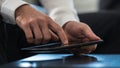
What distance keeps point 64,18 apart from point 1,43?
0.94 ft

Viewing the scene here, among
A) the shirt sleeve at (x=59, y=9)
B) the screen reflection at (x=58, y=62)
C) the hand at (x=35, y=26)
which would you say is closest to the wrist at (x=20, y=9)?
the hand at (x=35, y=26)

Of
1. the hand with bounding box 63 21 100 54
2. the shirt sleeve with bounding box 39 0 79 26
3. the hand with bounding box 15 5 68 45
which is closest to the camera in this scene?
the hand with bounding box 15 5 68 45

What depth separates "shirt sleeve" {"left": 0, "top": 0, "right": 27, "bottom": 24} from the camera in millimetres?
636

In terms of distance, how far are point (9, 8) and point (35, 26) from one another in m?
0.07

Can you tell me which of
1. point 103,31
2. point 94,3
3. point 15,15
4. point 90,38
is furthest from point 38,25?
point 94,3

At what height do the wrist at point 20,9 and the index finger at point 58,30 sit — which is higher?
the wrist at point 20,9

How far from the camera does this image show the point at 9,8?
0.63m

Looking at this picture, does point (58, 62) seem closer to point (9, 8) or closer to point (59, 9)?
point (9, 8)

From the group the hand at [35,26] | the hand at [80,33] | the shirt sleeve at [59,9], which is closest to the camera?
the hand at [35,26]

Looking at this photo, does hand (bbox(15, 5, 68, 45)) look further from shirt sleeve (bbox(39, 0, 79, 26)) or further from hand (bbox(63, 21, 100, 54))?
shirt sleeve (bbox(39, 0, 79, 26))

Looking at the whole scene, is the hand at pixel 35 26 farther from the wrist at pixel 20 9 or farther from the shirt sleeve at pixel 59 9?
the shirt sleeve at pixel 59 9

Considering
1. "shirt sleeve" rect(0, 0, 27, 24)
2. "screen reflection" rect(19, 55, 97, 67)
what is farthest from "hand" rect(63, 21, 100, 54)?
"shirt sleeve" rect(0, 0, 27, 24)

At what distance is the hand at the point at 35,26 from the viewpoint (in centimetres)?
60

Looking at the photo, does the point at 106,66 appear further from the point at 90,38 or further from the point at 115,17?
the point at 115,17
